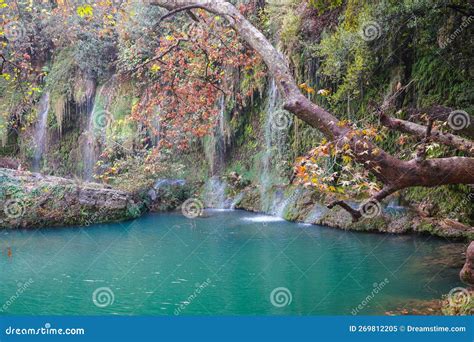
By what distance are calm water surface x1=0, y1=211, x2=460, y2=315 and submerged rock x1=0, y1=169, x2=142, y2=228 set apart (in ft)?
5.87

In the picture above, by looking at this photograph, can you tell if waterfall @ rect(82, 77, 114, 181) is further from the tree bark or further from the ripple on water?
the tree bark

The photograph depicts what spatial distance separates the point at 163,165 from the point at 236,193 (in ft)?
9.87

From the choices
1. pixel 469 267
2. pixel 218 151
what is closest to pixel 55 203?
pixel 218 151

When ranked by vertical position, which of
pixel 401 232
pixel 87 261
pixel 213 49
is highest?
pixel 213 49

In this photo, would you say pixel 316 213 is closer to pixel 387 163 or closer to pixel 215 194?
pixel 215 194

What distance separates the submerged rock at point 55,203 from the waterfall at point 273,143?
4378 mm

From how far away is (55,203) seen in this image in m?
Answer: 14.7

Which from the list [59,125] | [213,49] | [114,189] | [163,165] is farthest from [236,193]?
[59,125]

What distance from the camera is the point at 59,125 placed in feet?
70.9

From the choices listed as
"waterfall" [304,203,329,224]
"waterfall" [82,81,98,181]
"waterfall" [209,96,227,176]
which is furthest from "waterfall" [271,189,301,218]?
"waterfall" [82,81,98,181]

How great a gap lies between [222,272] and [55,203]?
8.34m

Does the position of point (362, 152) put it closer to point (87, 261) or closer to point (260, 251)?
point (260, 251)

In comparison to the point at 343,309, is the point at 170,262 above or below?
below

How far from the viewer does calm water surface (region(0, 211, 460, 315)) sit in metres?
6.71
